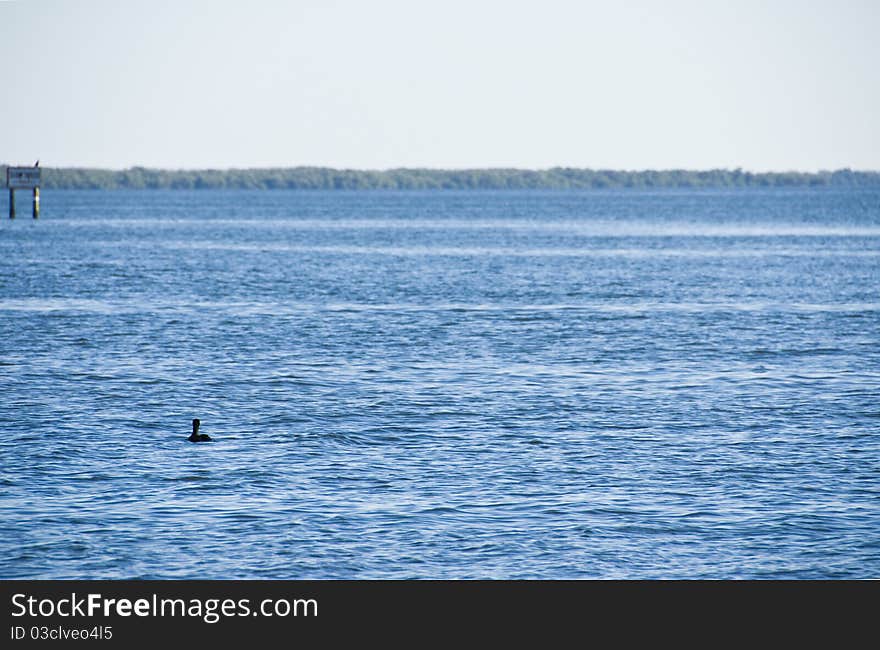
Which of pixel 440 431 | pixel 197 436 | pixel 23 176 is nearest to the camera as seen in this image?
pixel 197 436

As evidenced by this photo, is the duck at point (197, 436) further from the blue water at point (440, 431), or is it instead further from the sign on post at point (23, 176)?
the sign on post at point (23, 176)

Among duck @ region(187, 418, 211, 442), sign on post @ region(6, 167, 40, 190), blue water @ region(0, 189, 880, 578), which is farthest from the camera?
sign on post @ region(6, 167, 40, 190)

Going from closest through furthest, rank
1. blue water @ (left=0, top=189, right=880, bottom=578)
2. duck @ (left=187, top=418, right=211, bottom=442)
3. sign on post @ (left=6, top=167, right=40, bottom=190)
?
blue water @ (left=0, top=189, right=880, bottom=578), duck @ (left=187, top=418, right=211, bottom=442), sign on post @ (left=6, top=167, right=40, bottom=190)

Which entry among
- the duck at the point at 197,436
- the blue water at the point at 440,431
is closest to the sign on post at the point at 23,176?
the blue water at the point at 440,431

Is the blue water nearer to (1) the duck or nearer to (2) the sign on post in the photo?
(1) the duck

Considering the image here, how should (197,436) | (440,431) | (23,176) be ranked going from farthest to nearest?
1. (23,176)
2. (440,431)
3. (197,436)

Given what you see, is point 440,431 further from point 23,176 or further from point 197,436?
point 23,176

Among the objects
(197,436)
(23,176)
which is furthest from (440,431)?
(23,176)

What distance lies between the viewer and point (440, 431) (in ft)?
99.0

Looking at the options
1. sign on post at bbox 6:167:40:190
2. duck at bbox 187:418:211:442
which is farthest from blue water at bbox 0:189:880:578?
sign on post at bbox 6:167:40:190

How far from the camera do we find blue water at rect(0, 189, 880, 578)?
20.9 m

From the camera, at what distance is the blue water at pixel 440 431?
20.9 metres
